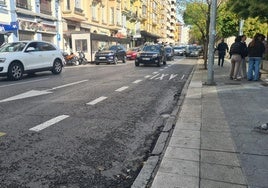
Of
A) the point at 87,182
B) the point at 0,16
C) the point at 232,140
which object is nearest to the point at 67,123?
the point at 87,182

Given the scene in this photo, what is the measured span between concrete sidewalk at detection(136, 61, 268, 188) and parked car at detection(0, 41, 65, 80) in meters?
8.73

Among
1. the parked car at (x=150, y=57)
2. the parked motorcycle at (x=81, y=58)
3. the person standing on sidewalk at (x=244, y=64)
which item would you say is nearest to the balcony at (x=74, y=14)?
the parked motorcycle at (x=81, y=58)

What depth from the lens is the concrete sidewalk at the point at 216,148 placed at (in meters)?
3.62

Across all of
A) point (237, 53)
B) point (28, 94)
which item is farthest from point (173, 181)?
point (237, 53)

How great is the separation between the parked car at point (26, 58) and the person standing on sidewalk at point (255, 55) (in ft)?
32.9

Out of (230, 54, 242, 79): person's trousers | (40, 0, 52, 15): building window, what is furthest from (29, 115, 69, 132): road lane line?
(40, 0, 52, 15): building window

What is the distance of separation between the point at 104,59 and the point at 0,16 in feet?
30.0

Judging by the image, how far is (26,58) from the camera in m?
14.2

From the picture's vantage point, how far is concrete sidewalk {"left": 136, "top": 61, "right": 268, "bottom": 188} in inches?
142

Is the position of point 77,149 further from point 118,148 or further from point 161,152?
point 161,152

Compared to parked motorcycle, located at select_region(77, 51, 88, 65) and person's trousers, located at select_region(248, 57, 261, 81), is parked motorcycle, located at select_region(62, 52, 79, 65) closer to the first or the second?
parked motorcycle, located at select_region(77, 51, 88, 65)

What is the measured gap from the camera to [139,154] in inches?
186

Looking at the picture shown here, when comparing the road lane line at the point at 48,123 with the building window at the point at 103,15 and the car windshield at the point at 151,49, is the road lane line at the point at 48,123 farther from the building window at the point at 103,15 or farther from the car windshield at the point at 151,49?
the building window at the point at 103,15

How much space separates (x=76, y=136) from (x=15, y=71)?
31.4 feet
